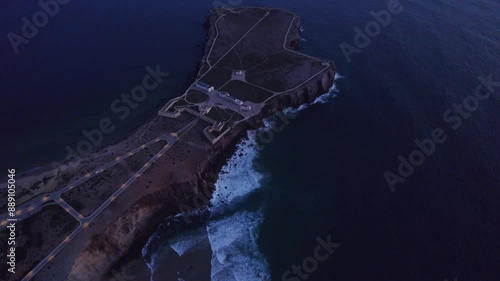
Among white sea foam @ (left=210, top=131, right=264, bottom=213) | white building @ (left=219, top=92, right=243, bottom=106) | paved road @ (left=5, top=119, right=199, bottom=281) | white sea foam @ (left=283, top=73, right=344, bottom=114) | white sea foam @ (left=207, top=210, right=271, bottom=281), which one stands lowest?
white sea foam @ (left=207, top=210, right=271, bottom=281)

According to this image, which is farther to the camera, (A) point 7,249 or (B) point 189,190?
(B) point 189,190

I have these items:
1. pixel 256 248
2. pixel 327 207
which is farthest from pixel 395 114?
pixel 256 248

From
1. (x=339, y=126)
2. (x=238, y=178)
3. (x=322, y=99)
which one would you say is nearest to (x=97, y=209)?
(x=238, y=178)

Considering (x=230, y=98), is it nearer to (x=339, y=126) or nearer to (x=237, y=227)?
(x=339, y=126)

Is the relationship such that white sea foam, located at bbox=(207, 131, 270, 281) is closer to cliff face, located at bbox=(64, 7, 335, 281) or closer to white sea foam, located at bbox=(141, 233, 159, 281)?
cliff face, located at bbox=(64, 7, 335, 281)

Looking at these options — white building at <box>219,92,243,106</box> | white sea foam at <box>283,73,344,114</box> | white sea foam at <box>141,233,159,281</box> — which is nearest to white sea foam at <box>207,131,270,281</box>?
white sea foam at <box>141,233,159,281</box>

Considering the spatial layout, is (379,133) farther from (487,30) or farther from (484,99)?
(487,30)
